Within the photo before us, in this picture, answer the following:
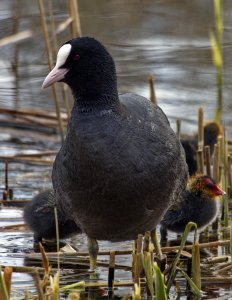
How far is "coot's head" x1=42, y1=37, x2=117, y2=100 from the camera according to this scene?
4.61 meters

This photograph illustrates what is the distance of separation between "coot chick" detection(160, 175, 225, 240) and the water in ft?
3.15

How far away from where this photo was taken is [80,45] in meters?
4.61

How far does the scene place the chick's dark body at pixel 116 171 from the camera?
14.6ft

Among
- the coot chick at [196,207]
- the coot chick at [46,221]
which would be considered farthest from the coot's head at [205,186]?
the coot chick at [46,221]

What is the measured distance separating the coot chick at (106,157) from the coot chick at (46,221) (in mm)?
753

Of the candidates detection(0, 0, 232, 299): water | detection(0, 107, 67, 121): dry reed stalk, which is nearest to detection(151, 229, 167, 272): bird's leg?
detection(0, 0, 232, 299): water

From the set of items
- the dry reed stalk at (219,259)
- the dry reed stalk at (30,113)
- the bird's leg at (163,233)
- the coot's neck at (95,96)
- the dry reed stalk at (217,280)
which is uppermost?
the coot's neck at (95,96)

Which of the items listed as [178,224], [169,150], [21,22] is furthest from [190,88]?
[169,150]

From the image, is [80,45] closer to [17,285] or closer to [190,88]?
[17,285]

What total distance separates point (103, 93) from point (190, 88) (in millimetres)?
4347

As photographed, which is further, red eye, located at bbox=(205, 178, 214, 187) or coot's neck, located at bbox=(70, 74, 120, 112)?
red eye, located at bbox=(205, 178, 214, 187)

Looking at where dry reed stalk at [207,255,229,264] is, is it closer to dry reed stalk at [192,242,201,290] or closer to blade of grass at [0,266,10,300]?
dry reed stalk at [192,242,201,290]

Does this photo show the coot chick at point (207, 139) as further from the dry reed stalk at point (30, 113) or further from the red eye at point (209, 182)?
the dry reed stalk at point (30, 113)

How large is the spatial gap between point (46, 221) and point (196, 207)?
0.89 metres
